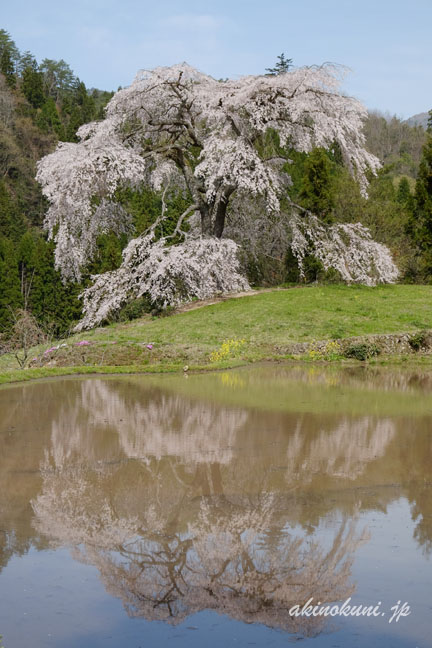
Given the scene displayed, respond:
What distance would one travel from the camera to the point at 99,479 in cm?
739

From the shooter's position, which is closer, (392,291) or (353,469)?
(353,469)

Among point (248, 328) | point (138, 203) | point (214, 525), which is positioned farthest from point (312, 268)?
point (214, 525)

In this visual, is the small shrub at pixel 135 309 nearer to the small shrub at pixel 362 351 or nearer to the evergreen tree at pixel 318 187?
the small shrub at pixel 362 351

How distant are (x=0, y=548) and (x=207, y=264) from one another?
1787 centimetres

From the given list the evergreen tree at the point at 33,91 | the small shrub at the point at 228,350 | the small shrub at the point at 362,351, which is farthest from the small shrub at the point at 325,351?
the evergreen tree at the point at 33,91

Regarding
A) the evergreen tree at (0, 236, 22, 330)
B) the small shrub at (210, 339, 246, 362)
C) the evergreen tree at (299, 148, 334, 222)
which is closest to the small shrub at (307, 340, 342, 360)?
the small shrub at (210, 339, 246, 362)

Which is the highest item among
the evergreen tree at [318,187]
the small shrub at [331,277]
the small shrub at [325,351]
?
the evergreen tree at [318,187]

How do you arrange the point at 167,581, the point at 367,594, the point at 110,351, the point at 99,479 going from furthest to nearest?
the point at 110,351 → the point at 99,479 → the point at 167,581 → the point at 367,594

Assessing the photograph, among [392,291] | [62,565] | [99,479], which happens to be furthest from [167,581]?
[392,291]

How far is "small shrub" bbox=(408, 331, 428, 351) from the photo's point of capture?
17.3 meters

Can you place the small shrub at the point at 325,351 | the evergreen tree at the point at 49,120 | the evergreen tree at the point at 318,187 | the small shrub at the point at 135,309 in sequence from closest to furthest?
the small shrub at the point at 325,351
the small shrub at the point at 135,309
the evergreen tree at the point at 318,187
the evergreen tree at the point at 49,120

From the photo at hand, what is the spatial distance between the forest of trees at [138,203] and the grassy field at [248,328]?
2.97m

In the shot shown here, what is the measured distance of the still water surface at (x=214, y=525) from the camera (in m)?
4.30

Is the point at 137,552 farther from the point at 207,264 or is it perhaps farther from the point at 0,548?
the point at 207,264
